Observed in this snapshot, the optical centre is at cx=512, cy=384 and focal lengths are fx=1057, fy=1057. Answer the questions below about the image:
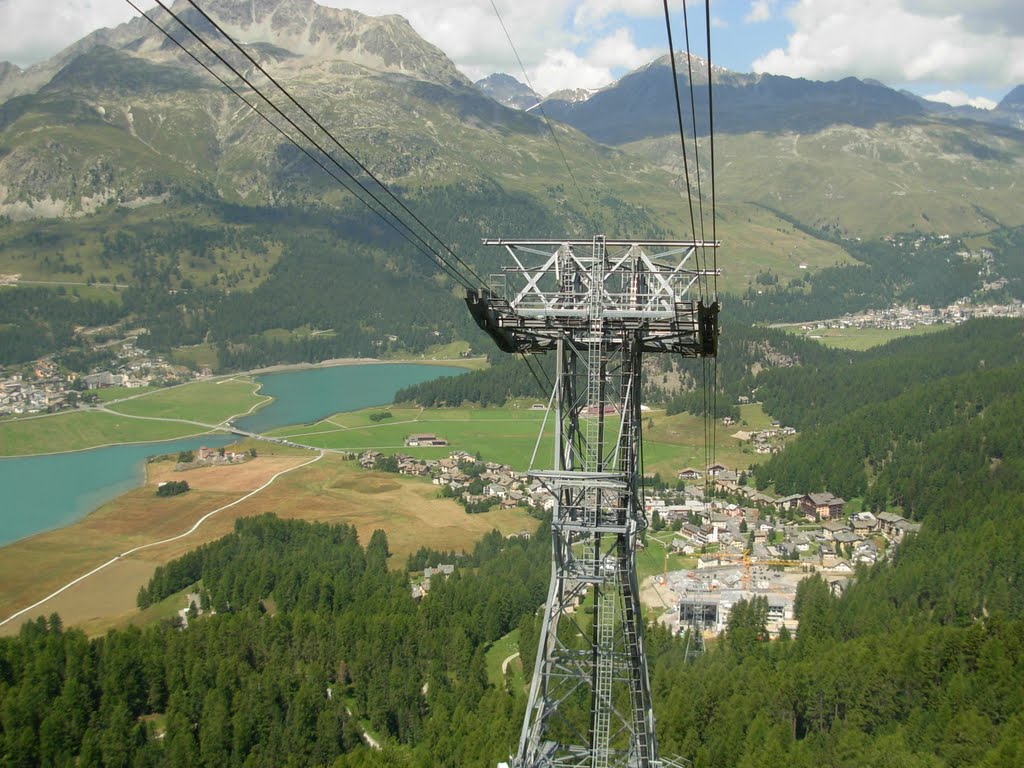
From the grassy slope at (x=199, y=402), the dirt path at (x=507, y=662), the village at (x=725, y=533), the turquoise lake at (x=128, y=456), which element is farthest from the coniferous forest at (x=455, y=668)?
the grassy slope at (x=199, y=402)

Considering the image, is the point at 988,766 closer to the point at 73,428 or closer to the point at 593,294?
the point at 593,294

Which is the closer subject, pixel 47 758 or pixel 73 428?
pixel 47 758

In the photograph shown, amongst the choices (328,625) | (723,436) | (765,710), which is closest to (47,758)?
(328,625)

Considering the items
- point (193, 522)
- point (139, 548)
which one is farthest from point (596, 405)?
point (193, 522)

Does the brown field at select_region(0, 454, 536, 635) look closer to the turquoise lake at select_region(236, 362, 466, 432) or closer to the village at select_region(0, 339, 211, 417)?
the turquoise lake at select_region(236, 362, 466, 432)

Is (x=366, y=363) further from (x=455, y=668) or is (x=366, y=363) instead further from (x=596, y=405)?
(x=596, y=405)

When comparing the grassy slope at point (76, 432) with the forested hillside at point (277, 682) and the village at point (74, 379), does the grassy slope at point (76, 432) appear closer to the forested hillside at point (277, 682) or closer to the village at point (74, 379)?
the village at point (74, 379)
